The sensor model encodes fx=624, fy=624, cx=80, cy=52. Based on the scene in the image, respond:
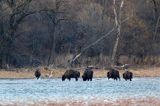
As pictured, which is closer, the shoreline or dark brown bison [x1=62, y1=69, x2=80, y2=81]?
the shoreline

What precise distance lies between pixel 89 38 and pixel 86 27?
4.96ft

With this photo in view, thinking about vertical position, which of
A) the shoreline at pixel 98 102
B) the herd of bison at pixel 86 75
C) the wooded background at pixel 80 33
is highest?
the wooded background at pixel 80 33

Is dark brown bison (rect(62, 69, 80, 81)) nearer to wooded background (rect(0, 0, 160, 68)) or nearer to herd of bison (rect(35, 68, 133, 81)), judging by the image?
herd of bison (rect(35, 68, 133, 81))

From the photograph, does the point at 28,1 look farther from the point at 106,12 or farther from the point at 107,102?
the point at 107,102

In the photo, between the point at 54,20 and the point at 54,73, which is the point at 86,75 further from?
the point at 54,20

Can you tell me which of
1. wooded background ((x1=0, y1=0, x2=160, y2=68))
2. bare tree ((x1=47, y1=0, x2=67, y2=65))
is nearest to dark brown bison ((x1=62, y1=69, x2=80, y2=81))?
wooded background ((x1=0, y1=0, x2=160, y2=68))

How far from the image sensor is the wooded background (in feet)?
221

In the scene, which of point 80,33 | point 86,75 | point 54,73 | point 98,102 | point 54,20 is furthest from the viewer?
point 80,33

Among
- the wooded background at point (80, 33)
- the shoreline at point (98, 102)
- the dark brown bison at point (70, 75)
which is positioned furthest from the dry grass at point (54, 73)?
the shoreline at point (98, 102)

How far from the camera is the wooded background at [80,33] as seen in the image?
67.5 meters

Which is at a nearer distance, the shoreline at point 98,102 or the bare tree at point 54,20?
the shoreline at point 98,102

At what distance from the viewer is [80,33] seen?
72.6 m

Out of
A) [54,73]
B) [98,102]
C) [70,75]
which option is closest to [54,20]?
[54,73]

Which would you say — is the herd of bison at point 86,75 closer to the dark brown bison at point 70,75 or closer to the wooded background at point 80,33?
the dark brown bison at point 70,75
